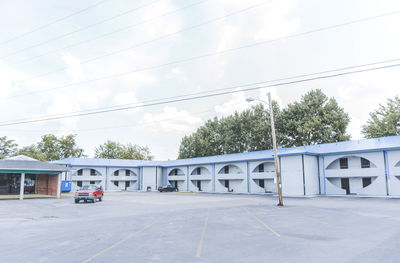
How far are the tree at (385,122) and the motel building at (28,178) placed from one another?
51175 millimetres

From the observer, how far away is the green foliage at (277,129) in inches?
1998

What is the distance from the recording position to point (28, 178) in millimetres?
39375

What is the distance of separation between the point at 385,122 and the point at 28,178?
57866 millimetres

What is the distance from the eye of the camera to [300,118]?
5478 cm

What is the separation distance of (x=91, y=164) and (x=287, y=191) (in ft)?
120

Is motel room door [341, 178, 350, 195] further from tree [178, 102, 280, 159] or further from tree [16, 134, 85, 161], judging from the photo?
tree [16, 134, 85, 161]

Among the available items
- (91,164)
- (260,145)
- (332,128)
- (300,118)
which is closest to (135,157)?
(91,164)

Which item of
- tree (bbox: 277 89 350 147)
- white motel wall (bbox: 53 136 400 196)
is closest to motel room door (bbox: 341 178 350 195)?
white motel wall (bbox: 53 136 400 196)

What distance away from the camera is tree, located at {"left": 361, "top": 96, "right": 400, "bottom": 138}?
48.3 metres

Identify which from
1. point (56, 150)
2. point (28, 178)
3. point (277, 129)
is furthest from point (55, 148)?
point (277, 129)

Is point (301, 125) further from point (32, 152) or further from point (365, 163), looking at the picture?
point (32, 152)

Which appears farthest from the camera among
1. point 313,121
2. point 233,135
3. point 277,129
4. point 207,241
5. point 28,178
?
point 233,135

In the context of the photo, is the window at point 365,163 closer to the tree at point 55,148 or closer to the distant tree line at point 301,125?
the distant tree line at point 301,125

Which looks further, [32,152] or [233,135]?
[32,152]
